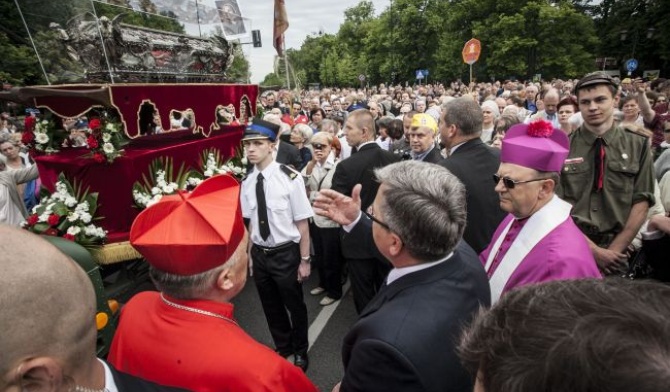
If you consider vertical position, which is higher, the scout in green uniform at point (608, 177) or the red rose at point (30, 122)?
the red rose at point (30, 122)

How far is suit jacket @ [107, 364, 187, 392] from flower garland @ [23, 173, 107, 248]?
2.74 m

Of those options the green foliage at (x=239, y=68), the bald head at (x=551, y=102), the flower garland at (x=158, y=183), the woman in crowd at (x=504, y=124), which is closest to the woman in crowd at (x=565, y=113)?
the woman in crowd at (x=504, y=124)

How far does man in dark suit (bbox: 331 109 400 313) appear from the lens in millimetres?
3488

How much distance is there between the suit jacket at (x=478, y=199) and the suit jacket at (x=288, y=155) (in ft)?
9.77

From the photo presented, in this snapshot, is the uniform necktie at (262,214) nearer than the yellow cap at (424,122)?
Yes

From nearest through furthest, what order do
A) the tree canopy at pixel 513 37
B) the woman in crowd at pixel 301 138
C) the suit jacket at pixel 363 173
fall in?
the suit jacket at pixel 363 173 → the woman in crowd at pixel 301 138 → the tree canopy at pixel 513 37

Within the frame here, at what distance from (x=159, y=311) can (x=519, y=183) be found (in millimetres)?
1910

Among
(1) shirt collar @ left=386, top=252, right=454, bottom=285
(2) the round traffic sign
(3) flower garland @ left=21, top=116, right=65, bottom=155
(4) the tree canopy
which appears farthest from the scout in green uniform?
(4) the tree canopy

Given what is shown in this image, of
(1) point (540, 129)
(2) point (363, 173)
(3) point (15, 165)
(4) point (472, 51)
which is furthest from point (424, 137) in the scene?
(4) point (472, 51)

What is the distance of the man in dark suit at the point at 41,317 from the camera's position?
754 mm

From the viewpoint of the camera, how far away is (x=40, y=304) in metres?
0.79

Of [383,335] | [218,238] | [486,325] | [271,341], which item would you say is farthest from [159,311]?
[271,341]

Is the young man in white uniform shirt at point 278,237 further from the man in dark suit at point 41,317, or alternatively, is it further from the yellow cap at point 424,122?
the man in dark suit at point 41,317

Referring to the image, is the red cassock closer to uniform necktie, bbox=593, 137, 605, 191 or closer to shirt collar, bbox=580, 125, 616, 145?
uniform necktie, bbox=593, 137, 605, 191
